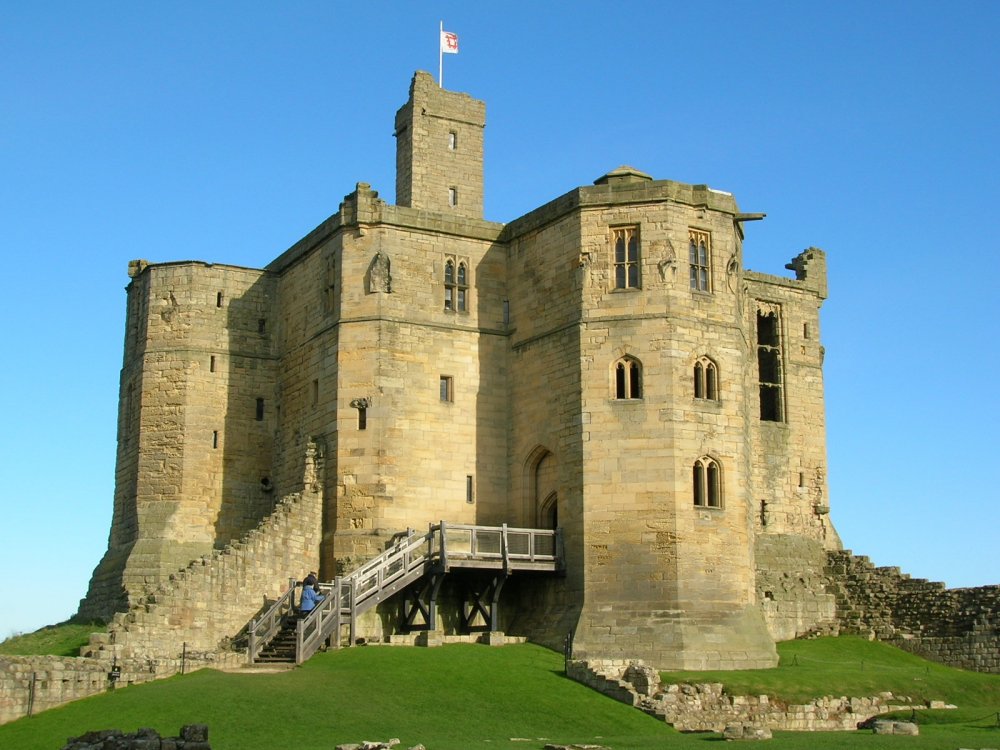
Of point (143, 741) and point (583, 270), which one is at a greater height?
point (583, 270)

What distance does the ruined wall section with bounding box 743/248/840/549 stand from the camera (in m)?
48.4

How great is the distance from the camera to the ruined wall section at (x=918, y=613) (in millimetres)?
43531

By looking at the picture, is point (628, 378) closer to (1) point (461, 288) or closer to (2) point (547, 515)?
(2) point (547, 515)

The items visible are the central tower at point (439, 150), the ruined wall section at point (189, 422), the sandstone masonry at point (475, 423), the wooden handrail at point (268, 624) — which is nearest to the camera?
the wooden handrail at point (268, 624)

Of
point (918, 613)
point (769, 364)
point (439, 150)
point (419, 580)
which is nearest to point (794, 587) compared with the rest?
point (918, 613)

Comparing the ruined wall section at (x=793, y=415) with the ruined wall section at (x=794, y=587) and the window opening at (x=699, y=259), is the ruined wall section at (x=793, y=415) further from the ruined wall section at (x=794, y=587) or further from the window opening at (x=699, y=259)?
the window opening at (x=699, y=259)

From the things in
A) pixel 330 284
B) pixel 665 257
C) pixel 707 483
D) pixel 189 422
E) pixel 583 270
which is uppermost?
pixel 330 284

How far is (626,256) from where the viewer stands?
39.2 m

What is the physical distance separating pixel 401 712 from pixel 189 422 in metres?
18.5

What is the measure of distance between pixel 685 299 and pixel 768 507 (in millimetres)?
12109

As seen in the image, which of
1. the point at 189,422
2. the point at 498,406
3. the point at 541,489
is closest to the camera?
the point at 541,489

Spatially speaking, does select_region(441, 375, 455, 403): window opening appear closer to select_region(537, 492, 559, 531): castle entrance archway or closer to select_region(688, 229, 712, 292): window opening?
select_region(537, 492, 559, 531): castle entrance archway

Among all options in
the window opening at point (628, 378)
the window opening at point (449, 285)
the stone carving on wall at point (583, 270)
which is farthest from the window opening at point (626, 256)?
the window opening at point (449, 285)

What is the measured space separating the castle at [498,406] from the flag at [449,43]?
203cm
